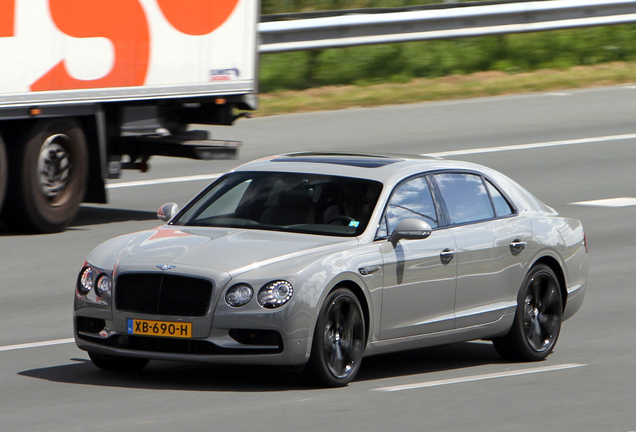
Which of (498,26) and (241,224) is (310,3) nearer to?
(498,26)

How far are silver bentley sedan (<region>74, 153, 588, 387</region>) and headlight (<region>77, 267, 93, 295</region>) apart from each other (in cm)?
2

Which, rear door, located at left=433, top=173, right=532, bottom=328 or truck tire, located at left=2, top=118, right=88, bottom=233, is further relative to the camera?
truck tire, located at left=2, top=118, right=88, bottom=233

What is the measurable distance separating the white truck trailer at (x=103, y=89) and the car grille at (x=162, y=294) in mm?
6019

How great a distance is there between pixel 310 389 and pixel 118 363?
50.6 inches

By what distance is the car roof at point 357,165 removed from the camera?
883cm

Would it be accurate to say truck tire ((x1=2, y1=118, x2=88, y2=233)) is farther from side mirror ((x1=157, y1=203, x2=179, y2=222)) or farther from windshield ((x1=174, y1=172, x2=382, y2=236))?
windshield ((x1=174, y1=172, x2=382, y2=236))

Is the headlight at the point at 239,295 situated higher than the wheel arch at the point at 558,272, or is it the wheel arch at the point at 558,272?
the headlight at the point at 239,295

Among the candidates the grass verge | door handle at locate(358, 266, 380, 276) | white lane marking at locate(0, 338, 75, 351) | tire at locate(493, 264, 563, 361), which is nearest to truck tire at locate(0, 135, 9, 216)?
white lane marking at locate(0, 338, 75, 351)

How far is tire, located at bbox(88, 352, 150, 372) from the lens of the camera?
8258mm

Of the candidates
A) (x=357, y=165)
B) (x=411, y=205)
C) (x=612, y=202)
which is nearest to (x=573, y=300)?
(x=411, y=205)

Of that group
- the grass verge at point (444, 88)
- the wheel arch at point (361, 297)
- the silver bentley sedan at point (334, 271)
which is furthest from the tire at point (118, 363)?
the grass verge at point (444, 88)

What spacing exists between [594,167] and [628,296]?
7.06 metres

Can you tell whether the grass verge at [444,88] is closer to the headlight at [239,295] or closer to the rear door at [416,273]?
the rear door at [416,273]

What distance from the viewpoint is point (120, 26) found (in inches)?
571
